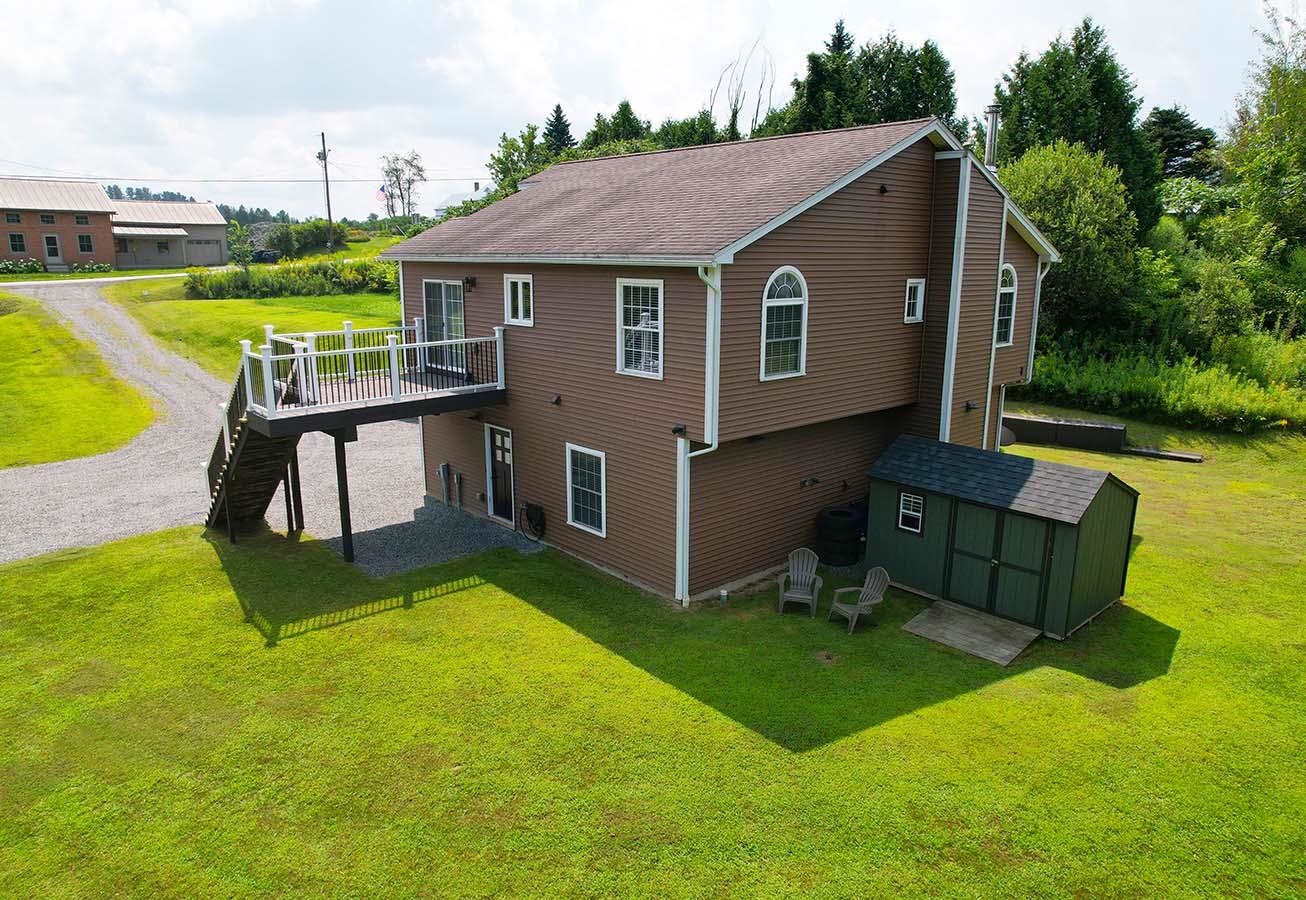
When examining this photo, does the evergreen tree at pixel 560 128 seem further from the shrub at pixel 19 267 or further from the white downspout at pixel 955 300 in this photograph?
the white downspout at pixel 955 300

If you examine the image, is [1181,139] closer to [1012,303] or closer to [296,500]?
[1012,303]

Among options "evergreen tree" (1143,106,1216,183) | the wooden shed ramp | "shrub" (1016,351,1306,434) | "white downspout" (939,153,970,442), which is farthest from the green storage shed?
"evergreen tree" (1143,106,1216,183)

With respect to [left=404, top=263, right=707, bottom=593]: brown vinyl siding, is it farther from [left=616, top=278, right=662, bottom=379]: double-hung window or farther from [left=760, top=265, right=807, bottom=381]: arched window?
[left=760, top=265, right=807, bottom=381]: arched window

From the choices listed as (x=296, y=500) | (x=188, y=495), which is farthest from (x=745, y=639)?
(x=188, y=495)

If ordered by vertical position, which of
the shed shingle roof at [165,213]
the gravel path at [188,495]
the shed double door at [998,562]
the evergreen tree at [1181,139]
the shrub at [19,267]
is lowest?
the gravel path at [188,495]

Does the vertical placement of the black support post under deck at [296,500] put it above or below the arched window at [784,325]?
below

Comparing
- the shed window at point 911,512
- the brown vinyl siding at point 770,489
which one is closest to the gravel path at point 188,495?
the brown vinyl siding at point 770,489

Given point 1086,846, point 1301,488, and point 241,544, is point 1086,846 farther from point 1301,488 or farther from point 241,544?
point 1301,488

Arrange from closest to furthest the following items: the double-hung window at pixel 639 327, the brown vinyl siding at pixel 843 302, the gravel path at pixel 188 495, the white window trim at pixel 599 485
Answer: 1. the brown vinyl siding at pixel 843 302
2. the double-hung window at pixel 639 327
3. the white window trim at pixel 599 485
4. the gravel path at pixel 188 495
